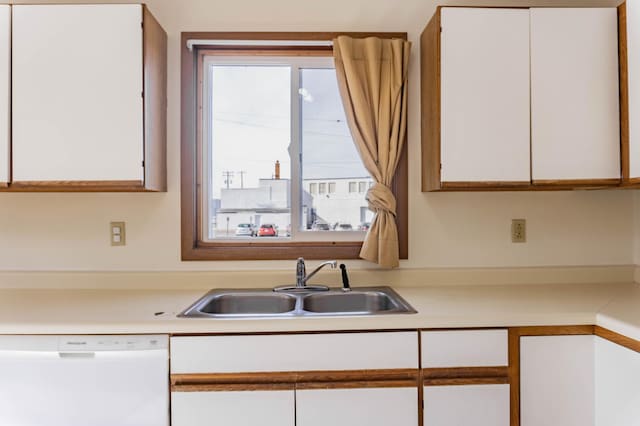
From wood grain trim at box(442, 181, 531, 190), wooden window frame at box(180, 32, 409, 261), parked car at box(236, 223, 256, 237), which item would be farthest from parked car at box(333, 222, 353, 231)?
wood grain trim at box(442, 181, 531, 190)

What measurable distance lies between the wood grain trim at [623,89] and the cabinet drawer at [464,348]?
3.03 ft

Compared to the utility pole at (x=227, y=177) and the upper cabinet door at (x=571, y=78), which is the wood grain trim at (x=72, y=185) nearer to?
the utility pole at (x=227, y=177)

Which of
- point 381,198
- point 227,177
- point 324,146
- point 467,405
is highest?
point 324,146

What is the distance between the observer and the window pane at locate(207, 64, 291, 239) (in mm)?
2045

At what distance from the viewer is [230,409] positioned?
1.32 metres

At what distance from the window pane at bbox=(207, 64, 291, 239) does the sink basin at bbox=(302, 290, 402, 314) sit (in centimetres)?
45

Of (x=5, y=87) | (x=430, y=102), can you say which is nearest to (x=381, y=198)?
(x=430, y=102)

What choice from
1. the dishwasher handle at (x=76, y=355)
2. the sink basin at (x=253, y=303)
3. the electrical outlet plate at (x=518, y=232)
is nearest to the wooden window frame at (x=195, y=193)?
the sink basin at (x=253, y=303)

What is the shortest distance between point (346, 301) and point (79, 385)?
1.08m

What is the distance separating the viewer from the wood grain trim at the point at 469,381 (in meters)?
1.36

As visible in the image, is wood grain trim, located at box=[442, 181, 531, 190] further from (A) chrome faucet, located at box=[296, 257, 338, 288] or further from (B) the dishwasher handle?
(B) the dishwasher handle

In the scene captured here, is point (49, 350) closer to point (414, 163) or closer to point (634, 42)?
point (414, 163)

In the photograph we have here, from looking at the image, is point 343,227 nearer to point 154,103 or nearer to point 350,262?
point 350,262

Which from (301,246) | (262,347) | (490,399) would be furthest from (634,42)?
(262,347)
